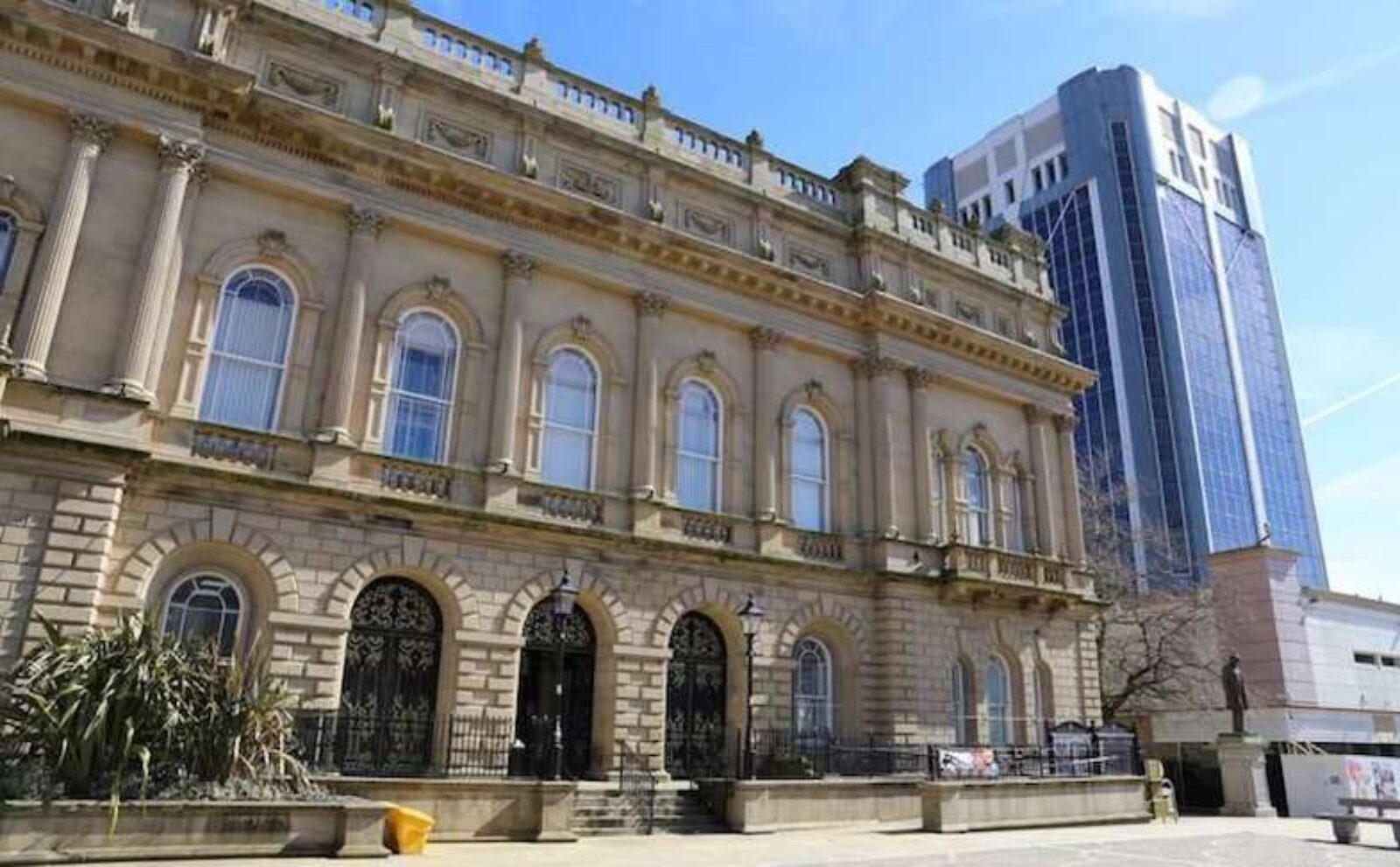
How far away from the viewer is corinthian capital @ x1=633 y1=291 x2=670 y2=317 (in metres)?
22.3

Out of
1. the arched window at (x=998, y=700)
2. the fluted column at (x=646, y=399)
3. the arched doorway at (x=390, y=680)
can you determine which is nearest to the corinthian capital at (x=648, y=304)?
the fluted column at (x=646, y=399)

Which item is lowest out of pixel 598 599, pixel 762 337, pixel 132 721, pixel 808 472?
pixel 132 721

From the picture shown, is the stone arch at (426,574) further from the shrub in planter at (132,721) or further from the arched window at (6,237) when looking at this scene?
the arched window at (6,237)

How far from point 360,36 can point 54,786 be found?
15924mm

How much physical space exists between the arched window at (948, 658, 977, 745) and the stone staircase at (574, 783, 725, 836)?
945 centimetres

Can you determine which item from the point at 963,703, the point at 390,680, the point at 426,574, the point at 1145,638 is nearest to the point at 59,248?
the point at 426,574

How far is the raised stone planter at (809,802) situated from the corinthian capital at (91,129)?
624 inches

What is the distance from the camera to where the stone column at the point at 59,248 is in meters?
15.3

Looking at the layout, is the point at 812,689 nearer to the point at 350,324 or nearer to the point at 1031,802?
the point at 1031,802

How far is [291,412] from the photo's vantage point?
17.8m

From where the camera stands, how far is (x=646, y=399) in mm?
21625

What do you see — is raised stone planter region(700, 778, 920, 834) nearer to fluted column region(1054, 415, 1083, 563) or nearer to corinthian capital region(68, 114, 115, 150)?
fluted column region(1054, 415, 1083, 563)

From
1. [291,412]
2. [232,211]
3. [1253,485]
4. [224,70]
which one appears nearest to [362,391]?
[291,412]

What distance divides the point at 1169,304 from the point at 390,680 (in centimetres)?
8028
